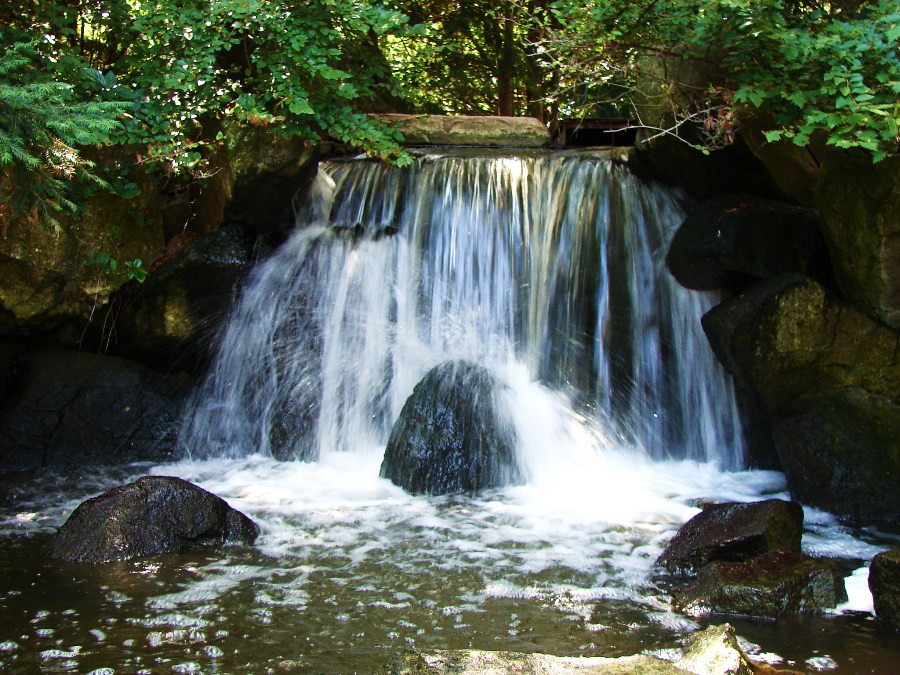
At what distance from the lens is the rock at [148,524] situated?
515cm

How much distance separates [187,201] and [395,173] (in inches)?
82.7

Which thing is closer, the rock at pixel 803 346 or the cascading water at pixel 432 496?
the cascading water at pixel 432 496

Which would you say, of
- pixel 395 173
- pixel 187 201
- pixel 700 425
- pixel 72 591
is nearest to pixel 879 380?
pixel 700 425

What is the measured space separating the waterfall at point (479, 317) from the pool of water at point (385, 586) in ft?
3.51

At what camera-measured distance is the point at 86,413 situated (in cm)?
797

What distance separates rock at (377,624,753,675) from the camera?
10.7 feet

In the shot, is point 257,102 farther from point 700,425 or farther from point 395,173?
point 700,425

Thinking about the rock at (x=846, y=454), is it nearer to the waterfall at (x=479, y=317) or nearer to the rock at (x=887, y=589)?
the waterfall at (x=479, y=317)

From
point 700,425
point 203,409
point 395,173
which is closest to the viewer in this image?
point 700,425

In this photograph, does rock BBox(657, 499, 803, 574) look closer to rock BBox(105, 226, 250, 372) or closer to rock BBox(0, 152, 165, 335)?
rock BBox(105, 226, 250, 372)

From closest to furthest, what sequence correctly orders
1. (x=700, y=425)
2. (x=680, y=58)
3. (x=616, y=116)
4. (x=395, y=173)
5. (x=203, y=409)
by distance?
1. (x=680, y=58)
2. (x=700, y=425)
3. (x=203, y=409)
4. (x=395, y=173)
5. (x=616, y=116)

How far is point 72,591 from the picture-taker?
459 cm

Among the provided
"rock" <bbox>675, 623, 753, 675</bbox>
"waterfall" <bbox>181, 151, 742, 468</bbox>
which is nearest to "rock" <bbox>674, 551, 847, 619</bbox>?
"rock" <bbox>675, 623, 753, 675</bbox>

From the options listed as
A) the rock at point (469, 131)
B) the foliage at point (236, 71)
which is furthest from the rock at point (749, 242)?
the rock at point (469, 131)
